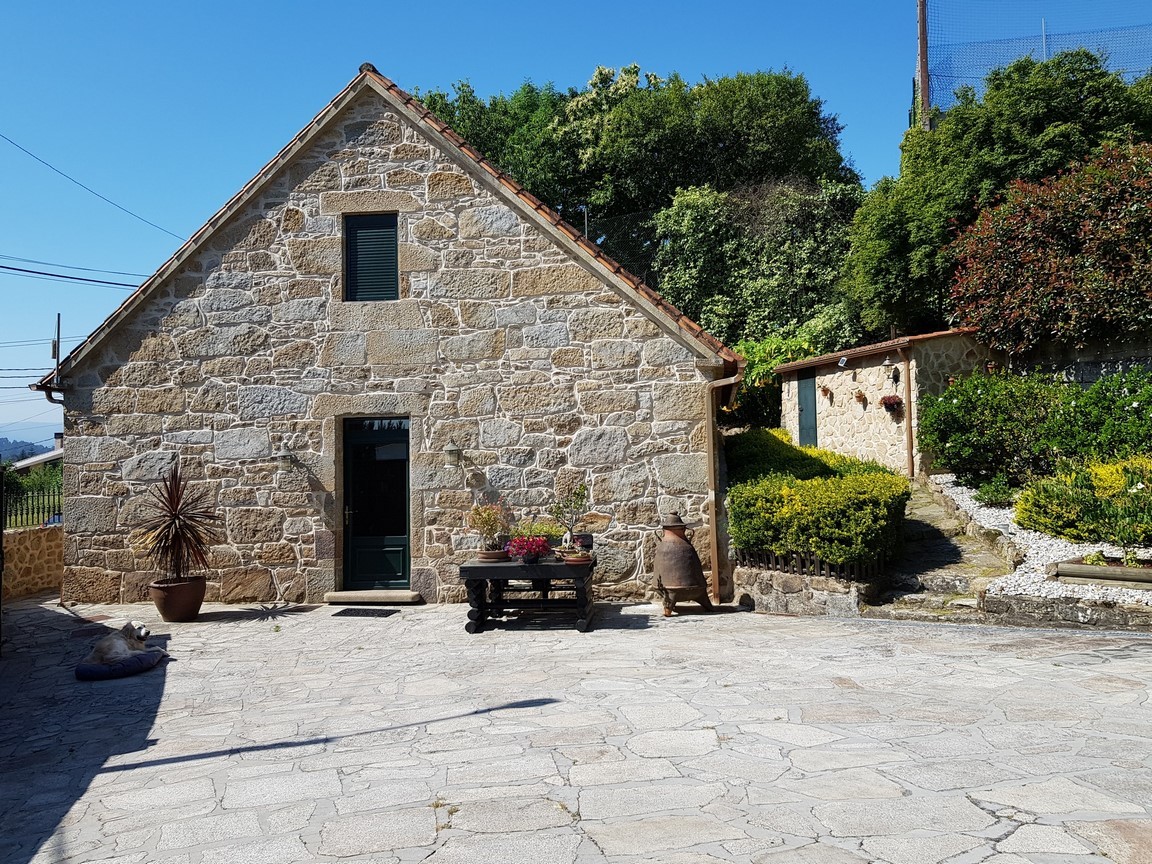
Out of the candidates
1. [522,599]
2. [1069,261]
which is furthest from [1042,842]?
[1069,261]

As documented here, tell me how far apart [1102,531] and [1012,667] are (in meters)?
3.45

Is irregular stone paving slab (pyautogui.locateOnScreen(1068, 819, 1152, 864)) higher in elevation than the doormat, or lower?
higher

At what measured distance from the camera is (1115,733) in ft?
15.2

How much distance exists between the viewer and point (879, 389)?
48.8ft

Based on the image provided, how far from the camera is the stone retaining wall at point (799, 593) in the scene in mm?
8773

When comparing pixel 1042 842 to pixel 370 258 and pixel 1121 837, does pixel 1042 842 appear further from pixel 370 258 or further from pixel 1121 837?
pixel 370 258

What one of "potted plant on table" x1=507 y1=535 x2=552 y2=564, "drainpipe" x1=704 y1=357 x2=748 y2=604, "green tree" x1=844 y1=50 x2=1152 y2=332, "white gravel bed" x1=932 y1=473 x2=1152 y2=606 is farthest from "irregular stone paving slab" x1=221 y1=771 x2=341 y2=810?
"green tree" x1=844 y1=50 x2=1152 y2=332

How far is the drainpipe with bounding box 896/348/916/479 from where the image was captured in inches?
536

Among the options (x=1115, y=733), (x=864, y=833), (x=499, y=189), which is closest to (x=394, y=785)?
(x=864, y=833)

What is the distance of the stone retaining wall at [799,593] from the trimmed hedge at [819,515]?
0.89 ft

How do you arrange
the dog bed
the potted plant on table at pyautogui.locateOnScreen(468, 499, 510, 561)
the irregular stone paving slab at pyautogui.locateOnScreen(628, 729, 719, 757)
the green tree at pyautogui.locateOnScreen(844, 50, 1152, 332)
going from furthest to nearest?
1. the green tree at pyautogui.locateOnScreen(844, 50, 1152, 332)
2. the potted plant on table at pyautogui.locateOnScreen(468, 499, 510, 561)
3. the dog bed
4. the irregular stone paving slab at pyautogui.locateOnScreen(628, 729, 719, 757)

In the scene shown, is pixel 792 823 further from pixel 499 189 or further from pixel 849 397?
pixel 849 397

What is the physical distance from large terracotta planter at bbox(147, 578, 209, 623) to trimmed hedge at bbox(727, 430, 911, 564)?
21.2 ft

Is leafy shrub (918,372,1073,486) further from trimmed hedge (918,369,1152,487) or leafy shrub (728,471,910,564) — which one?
leafy shrub (728,471,910,564)
